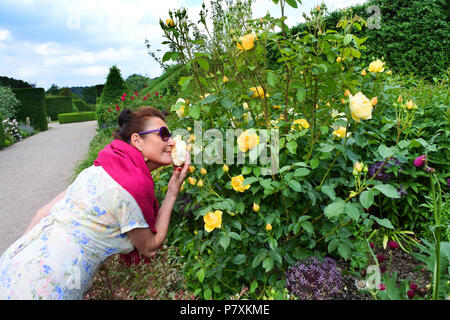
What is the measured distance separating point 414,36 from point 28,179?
9191 mm

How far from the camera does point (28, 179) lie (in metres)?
5.65

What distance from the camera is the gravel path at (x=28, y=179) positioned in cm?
383

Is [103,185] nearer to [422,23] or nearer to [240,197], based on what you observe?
[240,197]

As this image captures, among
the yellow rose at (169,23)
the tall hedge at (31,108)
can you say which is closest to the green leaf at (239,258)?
the yellow rose at (169,23)

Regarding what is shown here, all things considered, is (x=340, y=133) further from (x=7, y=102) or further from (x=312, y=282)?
(x=7, y=102)

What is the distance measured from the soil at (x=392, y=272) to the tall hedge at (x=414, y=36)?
617cm

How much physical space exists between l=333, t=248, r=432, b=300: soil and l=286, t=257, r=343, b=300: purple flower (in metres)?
0.12

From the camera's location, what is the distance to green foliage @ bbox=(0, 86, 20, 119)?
13.1 m

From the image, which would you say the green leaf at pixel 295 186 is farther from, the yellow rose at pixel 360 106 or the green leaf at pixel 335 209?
the yellow rose at pixel 360 106

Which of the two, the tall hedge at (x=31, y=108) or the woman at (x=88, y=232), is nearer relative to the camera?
the woman at (x=88, y=232)

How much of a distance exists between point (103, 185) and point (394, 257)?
202 cm

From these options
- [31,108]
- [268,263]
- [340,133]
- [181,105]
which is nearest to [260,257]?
[268,263]

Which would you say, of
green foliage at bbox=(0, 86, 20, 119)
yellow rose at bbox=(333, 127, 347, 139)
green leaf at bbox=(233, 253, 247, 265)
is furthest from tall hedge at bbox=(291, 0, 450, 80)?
green foliage at bbox=(0, 86, 20, 119)
